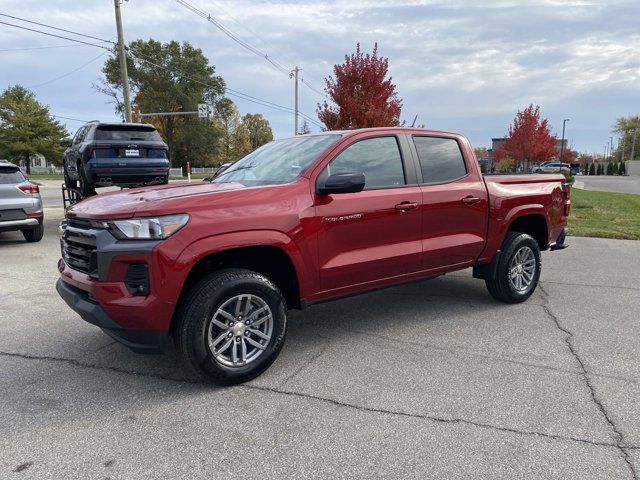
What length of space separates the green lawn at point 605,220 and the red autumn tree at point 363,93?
21.4ft

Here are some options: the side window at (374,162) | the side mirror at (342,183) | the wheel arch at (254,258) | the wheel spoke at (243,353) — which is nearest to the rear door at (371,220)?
the side window at (374,162)

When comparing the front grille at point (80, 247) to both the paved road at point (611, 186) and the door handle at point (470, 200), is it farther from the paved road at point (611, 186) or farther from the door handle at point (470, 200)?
the paved road at point (611, 186)

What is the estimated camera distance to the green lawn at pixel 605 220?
10.7 metres

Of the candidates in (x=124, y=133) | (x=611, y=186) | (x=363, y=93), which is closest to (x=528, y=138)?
(x=611, y=186)

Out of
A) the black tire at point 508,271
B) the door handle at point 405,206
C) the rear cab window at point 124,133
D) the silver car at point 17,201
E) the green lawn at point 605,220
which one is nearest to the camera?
the door handle at point 405,206

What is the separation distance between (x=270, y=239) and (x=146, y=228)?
85 cm

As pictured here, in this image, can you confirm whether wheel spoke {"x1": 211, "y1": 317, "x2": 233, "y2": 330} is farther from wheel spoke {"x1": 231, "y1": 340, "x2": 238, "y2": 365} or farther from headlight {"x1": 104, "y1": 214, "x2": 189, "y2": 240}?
headlight {"x1": 104, "y1": 214, "x2": 189, "y2": 240}

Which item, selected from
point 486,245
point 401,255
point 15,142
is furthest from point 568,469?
point 15,142

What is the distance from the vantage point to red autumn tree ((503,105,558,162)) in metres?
38.5

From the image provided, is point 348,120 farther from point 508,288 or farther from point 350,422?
point 350,422

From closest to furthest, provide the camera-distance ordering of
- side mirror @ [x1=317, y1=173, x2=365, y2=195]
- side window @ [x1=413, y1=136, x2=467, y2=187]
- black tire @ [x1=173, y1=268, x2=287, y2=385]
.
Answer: black tire @ [x1=173, y1=268, x2=287, y2=385]
side mirror @ [x1=317, y1=173, x2=365, y2=195]
side window @ [x1=413, y1=136, x2=467, y2=187]

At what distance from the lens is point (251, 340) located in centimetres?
353

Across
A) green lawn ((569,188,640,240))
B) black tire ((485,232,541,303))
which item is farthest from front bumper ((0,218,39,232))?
green lawn ((569,188,640,240))

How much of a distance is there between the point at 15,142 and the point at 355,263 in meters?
60.1
